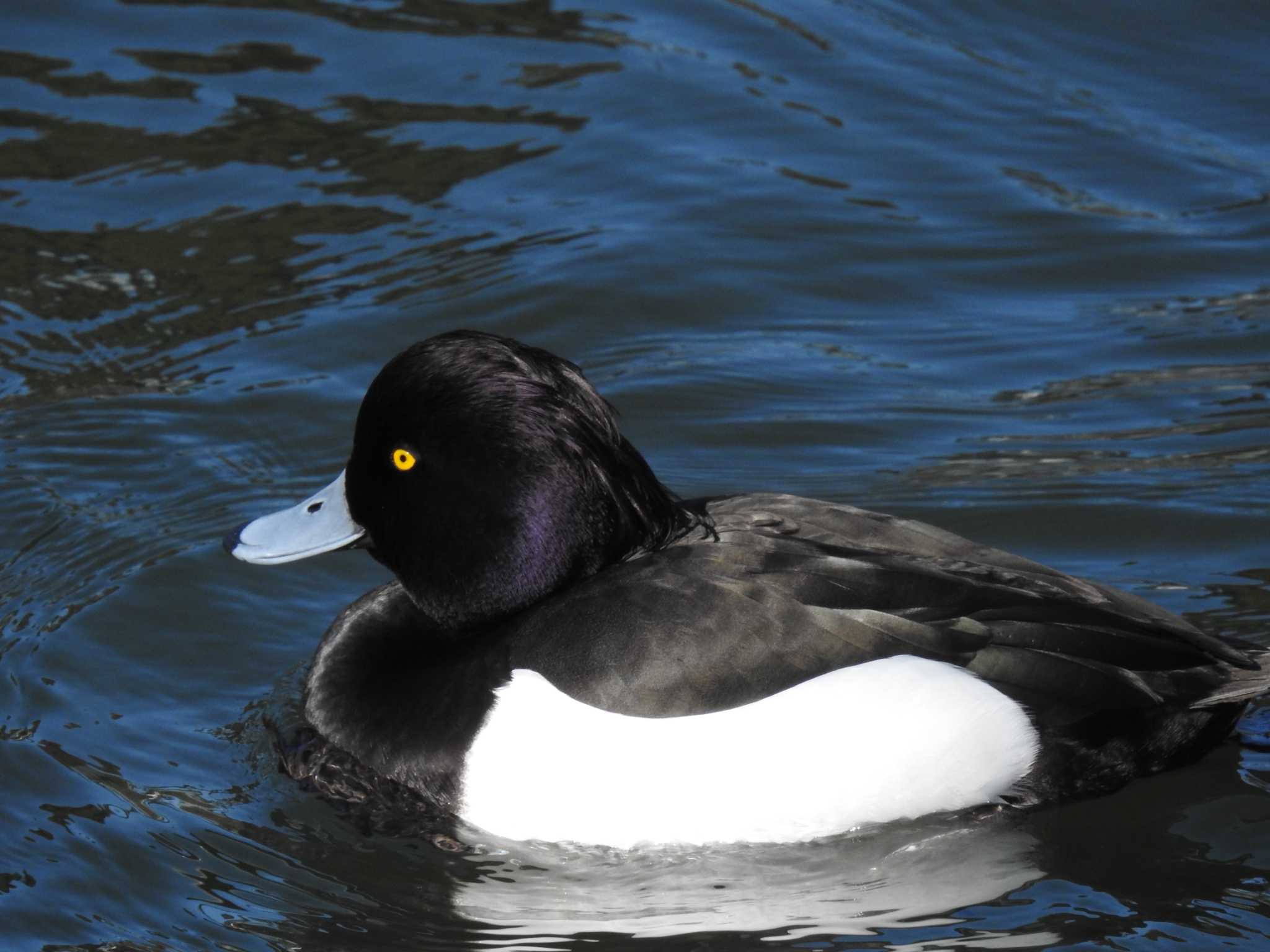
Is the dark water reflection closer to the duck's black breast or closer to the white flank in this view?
the white flank

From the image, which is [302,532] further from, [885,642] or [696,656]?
[885,642]

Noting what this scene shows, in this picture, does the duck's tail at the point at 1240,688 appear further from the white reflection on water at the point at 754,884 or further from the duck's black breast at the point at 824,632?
the white reflection on water at the point at 754,884

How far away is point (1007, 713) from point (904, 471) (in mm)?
2131

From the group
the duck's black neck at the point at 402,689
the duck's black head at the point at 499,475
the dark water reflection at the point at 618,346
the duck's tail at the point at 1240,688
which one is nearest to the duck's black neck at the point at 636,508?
the duck's black head at the point at 499,475

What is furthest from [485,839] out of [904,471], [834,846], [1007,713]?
[904,471]

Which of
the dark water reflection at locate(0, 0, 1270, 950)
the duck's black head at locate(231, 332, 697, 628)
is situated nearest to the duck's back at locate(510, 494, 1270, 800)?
the duck's black head at locate(231, 332, 697, 628)

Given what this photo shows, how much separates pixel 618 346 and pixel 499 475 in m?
2.85

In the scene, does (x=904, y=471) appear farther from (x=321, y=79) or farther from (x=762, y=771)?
(x=321, y=79)

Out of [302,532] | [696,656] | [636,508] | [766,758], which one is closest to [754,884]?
[766,758]

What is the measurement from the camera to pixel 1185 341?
7555 mm

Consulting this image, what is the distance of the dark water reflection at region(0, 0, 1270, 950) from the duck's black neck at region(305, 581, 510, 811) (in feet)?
0.70

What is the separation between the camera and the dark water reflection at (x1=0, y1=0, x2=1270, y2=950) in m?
4.78

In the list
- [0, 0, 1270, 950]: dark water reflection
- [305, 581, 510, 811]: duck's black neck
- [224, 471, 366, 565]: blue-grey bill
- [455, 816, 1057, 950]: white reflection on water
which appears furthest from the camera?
[224, 471, 366, 565]: blue-grey bill

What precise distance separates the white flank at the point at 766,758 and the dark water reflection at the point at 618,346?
77 mm
